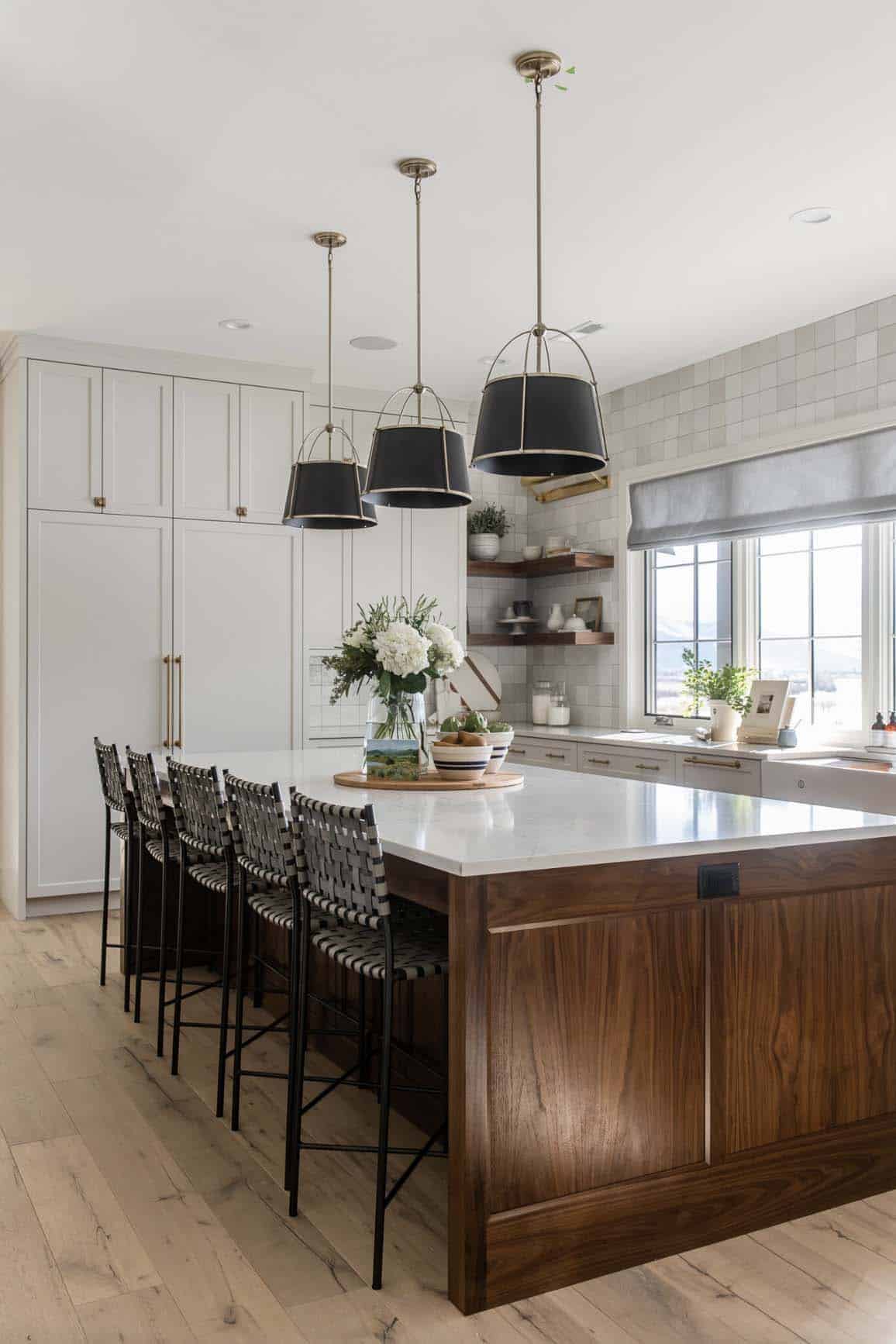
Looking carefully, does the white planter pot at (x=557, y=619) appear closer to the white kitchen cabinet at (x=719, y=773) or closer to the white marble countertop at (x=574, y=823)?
the white kitchen cabinet at (x=719, y=773)

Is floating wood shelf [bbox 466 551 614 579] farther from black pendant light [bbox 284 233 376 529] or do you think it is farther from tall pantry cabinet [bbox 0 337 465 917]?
black pendant light [bbox 284 233 376 529]

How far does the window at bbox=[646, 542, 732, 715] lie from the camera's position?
221 inches

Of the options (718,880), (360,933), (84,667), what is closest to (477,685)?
(84,667)

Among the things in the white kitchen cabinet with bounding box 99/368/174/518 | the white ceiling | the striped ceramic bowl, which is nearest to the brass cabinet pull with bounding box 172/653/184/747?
the white kitchen cabinet with bounding box 99/368/174/518

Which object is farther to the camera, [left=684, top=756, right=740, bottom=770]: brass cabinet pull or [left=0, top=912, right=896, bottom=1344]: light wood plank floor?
[left=684, top=756, right=740, bottom=770]: brass cabinet pull

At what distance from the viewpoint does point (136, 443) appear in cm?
542

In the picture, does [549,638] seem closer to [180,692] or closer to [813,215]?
[180,692]

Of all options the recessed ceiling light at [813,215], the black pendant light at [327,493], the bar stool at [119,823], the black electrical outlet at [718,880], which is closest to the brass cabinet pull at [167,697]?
the bar stool at [119,823]

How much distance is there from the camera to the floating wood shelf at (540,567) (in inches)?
243

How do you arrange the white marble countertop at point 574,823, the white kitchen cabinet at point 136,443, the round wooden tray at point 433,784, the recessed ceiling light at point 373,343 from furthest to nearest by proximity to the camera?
the white kitchen cabinet at point 136,443 → the recessed ceiling light at point 373,343 → the round wooden tray at point 433,784 → the white marble countertop at point 574,823

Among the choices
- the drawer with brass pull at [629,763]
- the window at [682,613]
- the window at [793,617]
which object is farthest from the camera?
the window at [682,613]

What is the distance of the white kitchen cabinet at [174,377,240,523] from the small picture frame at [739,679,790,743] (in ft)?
9.13

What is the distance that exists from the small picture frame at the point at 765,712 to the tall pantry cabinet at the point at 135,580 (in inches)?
89.3

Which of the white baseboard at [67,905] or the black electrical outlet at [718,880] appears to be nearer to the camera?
the black electrical outlet at [718,880]
